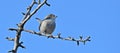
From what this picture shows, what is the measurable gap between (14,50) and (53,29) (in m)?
Answer: 7.61

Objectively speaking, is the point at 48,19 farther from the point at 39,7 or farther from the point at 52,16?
the point at 39,7

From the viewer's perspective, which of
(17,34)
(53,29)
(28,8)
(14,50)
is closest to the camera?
(14,50)

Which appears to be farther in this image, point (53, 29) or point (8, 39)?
point (53, 29)

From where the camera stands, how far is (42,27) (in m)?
12.1

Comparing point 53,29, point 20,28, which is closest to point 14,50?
point 20,28

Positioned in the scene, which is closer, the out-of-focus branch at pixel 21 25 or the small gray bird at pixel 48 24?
the out-of-focus branch at pixel 21 25

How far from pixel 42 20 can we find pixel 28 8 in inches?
272

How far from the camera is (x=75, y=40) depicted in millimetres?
4910

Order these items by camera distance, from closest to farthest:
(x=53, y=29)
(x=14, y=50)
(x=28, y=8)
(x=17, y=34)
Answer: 1. (x=14, y=50)
2. (x=17, y=34)
3. (x=28, y=8)
4. (x=53, y=29)

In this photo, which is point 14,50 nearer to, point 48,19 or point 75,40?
point 75,40

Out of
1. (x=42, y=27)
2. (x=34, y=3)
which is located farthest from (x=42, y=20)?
(x=34, y=3)

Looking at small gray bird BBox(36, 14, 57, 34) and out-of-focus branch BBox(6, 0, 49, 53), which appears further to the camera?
small gray bird BBox(36, 14, 57, 34)

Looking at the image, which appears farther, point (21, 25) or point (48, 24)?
point (48, 24)

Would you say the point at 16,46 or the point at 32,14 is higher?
the point at 32,14
